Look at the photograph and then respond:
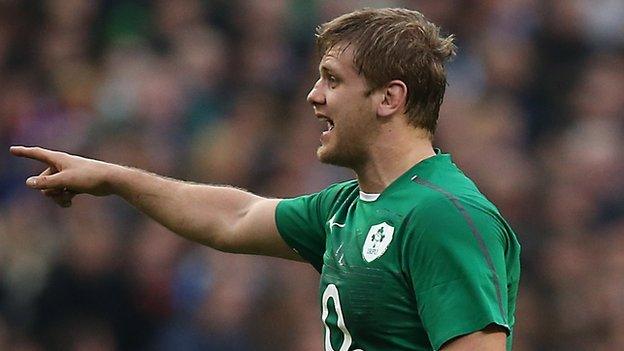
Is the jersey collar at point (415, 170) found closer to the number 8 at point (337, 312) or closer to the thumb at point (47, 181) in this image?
the number 8 at point (337, 312)

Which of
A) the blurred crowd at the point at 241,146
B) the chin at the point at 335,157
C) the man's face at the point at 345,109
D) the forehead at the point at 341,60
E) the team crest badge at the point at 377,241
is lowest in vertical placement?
the blurred crowd at the point at 241,146

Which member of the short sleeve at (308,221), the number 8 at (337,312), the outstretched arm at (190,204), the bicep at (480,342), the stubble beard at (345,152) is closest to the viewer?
the bicep at (480,342)

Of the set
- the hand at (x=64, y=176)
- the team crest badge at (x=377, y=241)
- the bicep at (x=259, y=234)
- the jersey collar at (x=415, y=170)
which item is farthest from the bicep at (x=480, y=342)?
the hand at (x=64, y=176)

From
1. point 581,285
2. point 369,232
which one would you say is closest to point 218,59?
point 581,285

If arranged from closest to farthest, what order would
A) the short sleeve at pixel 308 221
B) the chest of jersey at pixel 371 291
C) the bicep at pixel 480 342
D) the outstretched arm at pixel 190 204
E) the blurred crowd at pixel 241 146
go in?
the bicep at pixel 480 342
the chest of jersey at pixel 371 291
the short sleeve at pixel 308 221
the outstretched arm at pixel 190 204
the blurred crowd at pixel 241 146

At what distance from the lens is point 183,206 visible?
5102 mm

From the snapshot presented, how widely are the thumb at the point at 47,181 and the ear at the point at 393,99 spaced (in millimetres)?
1194

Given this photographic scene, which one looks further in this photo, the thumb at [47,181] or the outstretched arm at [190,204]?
the outstretched arm at [190,204]

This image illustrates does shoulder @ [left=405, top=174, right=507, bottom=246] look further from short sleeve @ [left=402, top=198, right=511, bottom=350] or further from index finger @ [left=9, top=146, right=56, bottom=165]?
index finger @ [left=9, top=146, right=56, bottom=165]

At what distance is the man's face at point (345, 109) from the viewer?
435 cm

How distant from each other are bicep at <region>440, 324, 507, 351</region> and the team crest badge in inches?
15.2

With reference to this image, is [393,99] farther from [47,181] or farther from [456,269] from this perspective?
[47,181]

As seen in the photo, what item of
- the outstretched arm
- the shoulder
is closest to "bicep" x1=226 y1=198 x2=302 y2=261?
the outstretched arm

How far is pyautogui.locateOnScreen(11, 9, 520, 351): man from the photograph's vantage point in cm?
390
